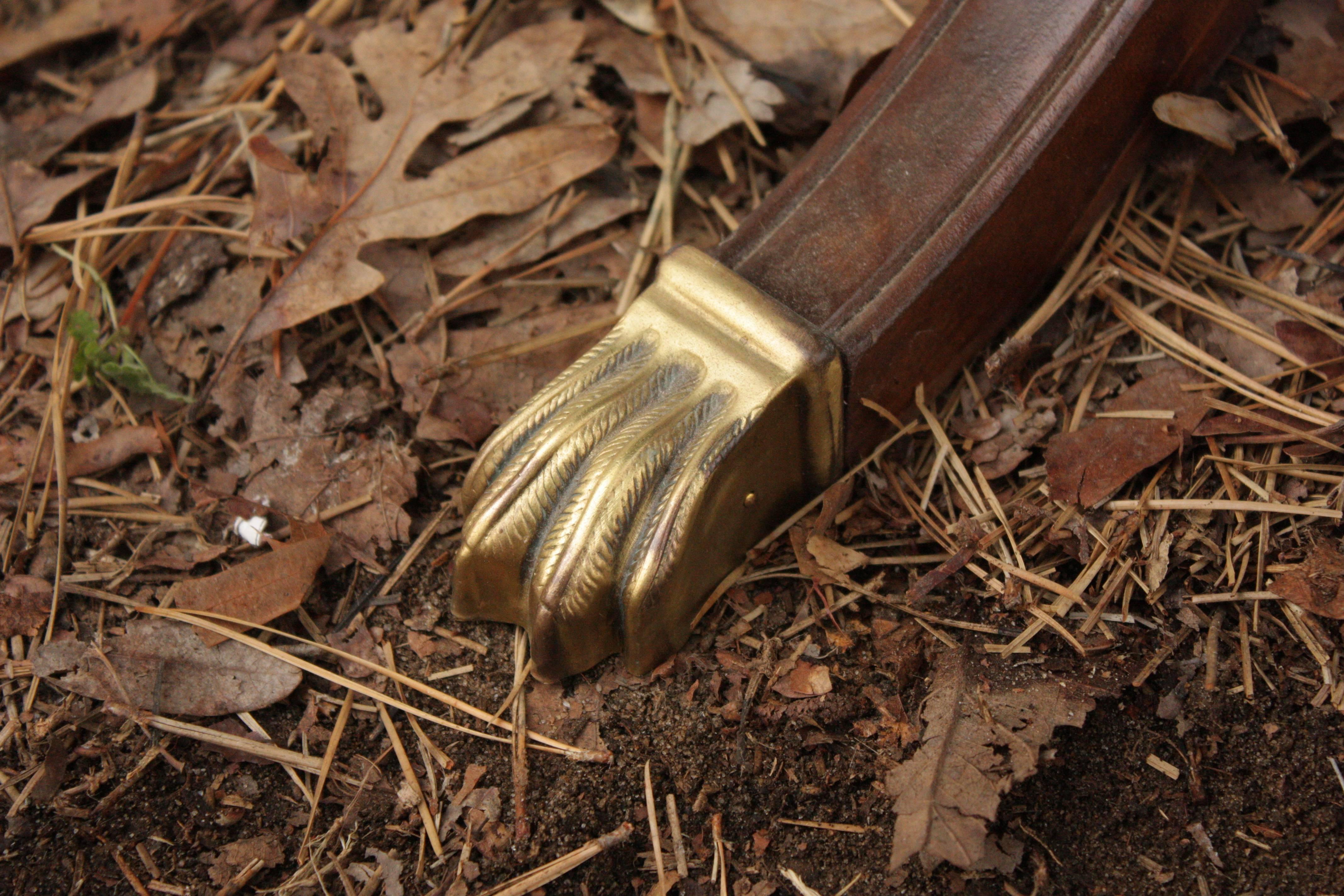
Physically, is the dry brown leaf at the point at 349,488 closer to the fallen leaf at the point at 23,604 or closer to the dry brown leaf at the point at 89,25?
the fallen leaf at the point at 23,604

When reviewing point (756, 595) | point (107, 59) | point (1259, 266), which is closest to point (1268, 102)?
point (1259, 266)

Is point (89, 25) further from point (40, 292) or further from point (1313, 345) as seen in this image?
point (1313, 345)

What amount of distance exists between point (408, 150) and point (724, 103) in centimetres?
59

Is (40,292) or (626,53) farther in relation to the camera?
(626,53)

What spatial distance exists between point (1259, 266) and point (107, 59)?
238 cm

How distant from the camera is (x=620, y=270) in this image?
183 centimetres

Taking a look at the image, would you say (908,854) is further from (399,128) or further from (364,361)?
(399,128)

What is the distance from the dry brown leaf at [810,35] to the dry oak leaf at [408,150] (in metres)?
0.29

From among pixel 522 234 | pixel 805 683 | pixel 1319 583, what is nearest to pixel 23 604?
pixel 522 234

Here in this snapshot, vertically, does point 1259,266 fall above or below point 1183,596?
above

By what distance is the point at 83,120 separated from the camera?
207 centimetres

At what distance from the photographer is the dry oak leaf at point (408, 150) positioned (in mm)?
1738

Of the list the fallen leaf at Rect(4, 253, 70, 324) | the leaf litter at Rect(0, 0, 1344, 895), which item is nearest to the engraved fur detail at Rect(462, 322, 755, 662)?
the leaf litter at Rect(0, 0, 1344, 895)

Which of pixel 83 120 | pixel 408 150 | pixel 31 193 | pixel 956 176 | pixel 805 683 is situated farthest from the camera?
pixel 83 120
